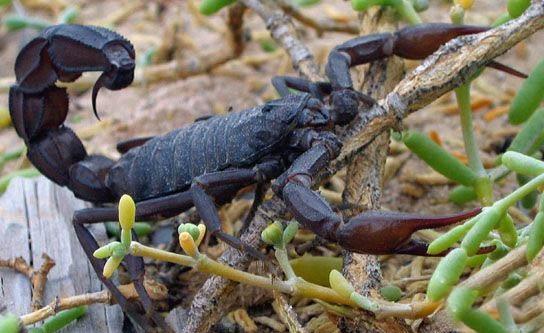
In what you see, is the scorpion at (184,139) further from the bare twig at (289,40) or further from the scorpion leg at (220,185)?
the bare twig at (289,40)

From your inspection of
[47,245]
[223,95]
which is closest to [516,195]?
[47,245]

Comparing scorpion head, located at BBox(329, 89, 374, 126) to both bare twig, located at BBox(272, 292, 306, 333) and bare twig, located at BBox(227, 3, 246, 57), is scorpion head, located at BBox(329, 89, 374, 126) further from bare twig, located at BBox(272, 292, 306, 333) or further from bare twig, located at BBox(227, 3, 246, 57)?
bare twig, located at BBox(227, 3, 246, 57)

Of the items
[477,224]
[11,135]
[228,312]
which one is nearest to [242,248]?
[228,312]

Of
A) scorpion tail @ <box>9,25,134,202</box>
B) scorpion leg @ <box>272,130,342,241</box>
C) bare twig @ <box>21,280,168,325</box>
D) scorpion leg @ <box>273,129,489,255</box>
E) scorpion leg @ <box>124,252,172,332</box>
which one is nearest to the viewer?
scorpion leg @ <box>273,129,489,255</box>

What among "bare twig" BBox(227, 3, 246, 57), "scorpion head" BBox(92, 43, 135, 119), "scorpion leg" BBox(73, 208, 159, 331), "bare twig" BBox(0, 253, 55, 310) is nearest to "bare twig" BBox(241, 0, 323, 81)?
"bare twig" BBox(227, 3, 246, 57)

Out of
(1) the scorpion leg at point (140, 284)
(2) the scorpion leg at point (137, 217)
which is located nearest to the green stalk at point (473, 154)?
(2) the scorpion leg at point (137, 217)

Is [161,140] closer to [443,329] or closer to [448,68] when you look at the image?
[448,68]
